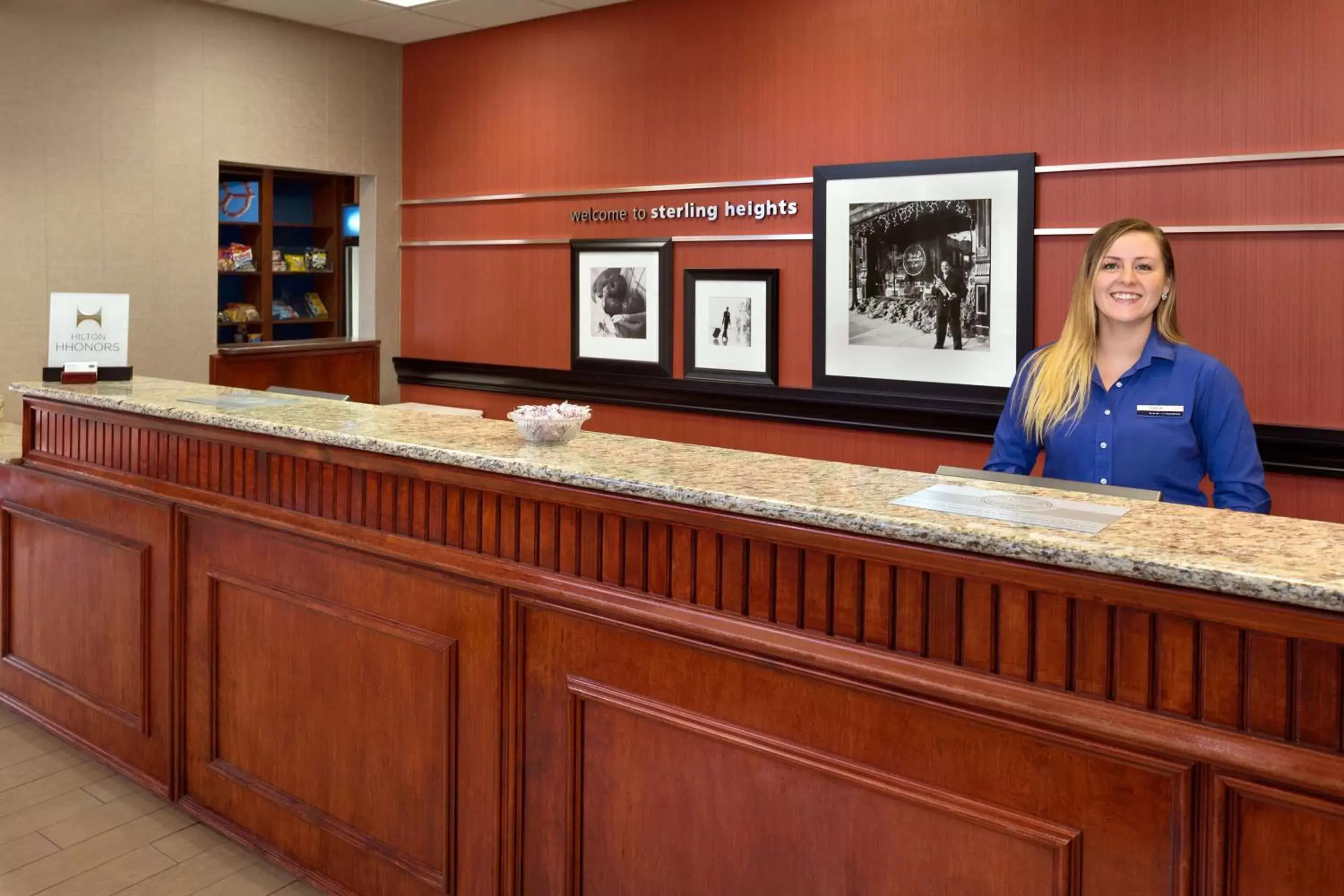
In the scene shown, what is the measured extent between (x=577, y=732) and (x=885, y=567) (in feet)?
2.51

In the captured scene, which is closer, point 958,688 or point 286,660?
point 958,688

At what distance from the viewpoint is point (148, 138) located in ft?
18.7

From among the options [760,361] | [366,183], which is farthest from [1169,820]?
[366,183]

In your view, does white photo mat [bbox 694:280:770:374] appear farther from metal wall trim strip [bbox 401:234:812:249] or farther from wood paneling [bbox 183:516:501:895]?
wood paneling [bbox 183:516:501:895]

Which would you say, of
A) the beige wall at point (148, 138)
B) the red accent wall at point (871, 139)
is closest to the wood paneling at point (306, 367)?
the beige wall at point (148, 138)

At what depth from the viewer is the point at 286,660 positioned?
2805mm

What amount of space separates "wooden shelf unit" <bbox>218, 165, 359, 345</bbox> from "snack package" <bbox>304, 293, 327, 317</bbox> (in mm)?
35

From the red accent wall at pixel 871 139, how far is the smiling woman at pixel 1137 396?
141cm

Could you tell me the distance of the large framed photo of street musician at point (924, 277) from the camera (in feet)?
14.8

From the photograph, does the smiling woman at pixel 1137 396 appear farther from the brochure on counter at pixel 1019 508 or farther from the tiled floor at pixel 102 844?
the tiled floor at pixel 102 844

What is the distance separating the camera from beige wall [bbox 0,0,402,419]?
5273 mm

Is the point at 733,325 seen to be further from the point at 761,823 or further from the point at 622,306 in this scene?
the point at 761,823

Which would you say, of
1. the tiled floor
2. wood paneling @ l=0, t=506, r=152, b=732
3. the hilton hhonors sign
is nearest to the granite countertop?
wood paneling @ l=0, t=506, r=152, b=732

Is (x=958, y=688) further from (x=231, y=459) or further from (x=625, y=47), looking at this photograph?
(x=625, y=47)
